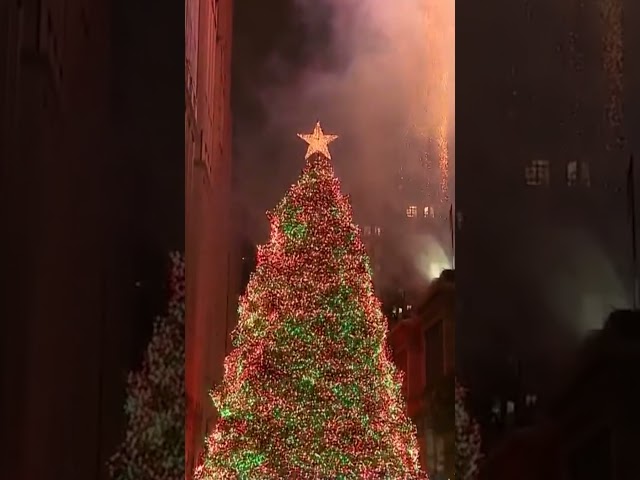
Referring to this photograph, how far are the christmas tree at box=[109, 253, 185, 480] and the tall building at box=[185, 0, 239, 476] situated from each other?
231 millimetres

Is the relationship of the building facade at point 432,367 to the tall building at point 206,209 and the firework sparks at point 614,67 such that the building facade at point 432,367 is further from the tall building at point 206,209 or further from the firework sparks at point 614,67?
the firework sparks at point 614,67

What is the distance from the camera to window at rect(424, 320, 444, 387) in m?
5.11

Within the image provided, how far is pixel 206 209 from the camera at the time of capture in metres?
5.22

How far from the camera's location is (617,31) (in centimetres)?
496

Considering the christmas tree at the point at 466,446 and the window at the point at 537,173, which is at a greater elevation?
the window at the point at 537,173

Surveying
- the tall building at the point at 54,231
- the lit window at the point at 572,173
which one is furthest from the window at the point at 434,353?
the tall building at the point at 54,231

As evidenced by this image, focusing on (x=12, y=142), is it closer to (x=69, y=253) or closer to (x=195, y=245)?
(x=69, y=253)

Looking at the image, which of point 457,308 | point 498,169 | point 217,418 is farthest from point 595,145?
point 217,418

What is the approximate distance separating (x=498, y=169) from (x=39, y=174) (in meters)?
2.60

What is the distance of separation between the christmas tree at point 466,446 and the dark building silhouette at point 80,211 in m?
1.89

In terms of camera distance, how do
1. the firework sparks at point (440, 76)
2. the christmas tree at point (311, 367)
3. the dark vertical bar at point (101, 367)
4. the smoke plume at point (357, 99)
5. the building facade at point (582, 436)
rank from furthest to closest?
the smoke plume at point (357, 99) → the firework sparks at point (440, 76) → the christmas tree at point (311, 367) → the building facade at point (582, 436) → the dark vertical bar at point (101, 367)

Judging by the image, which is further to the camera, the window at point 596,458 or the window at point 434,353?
the window at point 434,353

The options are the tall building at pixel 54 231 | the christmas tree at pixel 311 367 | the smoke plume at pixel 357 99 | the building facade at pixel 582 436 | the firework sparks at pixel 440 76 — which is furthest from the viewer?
the smoke plume at pixel 357 99

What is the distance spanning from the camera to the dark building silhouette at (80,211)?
3635 millimetres
